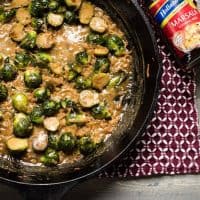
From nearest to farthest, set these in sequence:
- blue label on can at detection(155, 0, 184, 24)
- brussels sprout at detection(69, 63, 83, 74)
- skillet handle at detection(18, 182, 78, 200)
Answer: skillet handle at detection(18, 182, 78, 200) → brussels sprout at detection(69, 63, 83, 74) → blue label on can at detection(155, 0, 184, 24)

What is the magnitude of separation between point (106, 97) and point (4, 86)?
1.66 ft

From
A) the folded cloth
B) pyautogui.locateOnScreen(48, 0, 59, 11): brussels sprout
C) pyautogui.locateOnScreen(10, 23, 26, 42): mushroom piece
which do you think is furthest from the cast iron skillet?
pyautogui.locateOnScreen(10, 23, 26, 42): mushroom piece

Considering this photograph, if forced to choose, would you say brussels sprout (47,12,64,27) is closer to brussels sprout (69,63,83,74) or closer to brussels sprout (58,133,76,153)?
brussels sprout (69,63,83,74)

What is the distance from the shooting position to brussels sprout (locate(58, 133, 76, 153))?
9.07ft

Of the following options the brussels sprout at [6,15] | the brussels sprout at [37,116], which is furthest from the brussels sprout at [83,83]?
the brussels sprout at [6,15]

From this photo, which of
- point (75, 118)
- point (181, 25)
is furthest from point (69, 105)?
point (181, 25)

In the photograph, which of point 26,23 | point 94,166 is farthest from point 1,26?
point 94,166

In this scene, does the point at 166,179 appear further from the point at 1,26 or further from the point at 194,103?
the point at 1,26

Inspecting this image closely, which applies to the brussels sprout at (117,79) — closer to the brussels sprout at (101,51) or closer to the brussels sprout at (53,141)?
the brussels sprout at (101,51)

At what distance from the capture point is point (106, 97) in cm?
290

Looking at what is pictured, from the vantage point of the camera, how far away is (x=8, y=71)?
9.20ft

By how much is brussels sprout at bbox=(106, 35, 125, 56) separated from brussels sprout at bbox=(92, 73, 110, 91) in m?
0.14

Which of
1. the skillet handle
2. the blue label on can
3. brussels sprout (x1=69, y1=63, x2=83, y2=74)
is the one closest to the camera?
the skillet handle

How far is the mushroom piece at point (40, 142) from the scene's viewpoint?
2.78m
